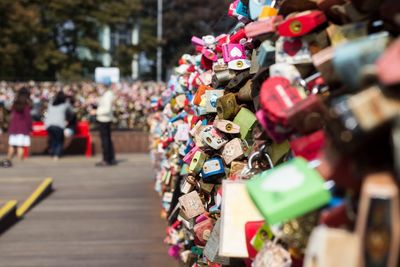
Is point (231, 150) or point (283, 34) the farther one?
point (231, 150)

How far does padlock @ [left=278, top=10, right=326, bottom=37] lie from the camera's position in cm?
235

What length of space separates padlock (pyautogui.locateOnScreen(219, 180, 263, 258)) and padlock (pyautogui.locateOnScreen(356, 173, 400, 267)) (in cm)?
137

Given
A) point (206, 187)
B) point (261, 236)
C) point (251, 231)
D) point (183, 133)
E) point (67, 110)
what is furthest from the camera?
point (67, 110)

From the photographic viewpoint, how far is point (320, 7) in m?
2.40

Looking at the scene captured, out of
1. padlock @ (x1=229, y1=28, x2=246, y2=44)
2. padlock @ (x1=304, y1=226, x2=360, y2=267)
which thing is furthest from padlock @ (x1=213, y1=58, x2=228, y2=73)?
padlock @ (x1=304, y1=226, x2=360, y2=267)

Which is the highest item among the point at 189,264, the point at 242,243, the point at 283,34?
the point at 283,34

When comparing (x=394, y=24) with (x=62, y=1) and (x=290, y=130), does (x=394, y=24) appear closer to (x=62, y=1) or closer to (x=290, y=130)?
(x=290, y=130)

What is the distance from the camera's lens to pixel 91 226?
992 cm

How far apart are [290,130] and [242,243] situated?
3.11 feet

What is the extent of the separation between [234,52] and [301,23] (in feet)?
6.22

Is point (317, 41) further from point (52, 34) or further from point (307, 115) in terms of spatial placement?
point (52, 34)

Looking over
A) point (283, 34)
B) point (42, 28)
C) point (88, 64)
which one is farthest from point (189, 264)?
point (88, 64)

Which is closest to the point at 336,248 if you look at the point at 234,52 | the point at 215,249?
the point at 215,249

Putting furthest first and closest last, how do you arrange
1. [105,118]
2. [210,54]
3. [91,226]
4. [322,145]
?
1. [105,118]
2. [91,226]
3. [210,54]
4. [322,145]
